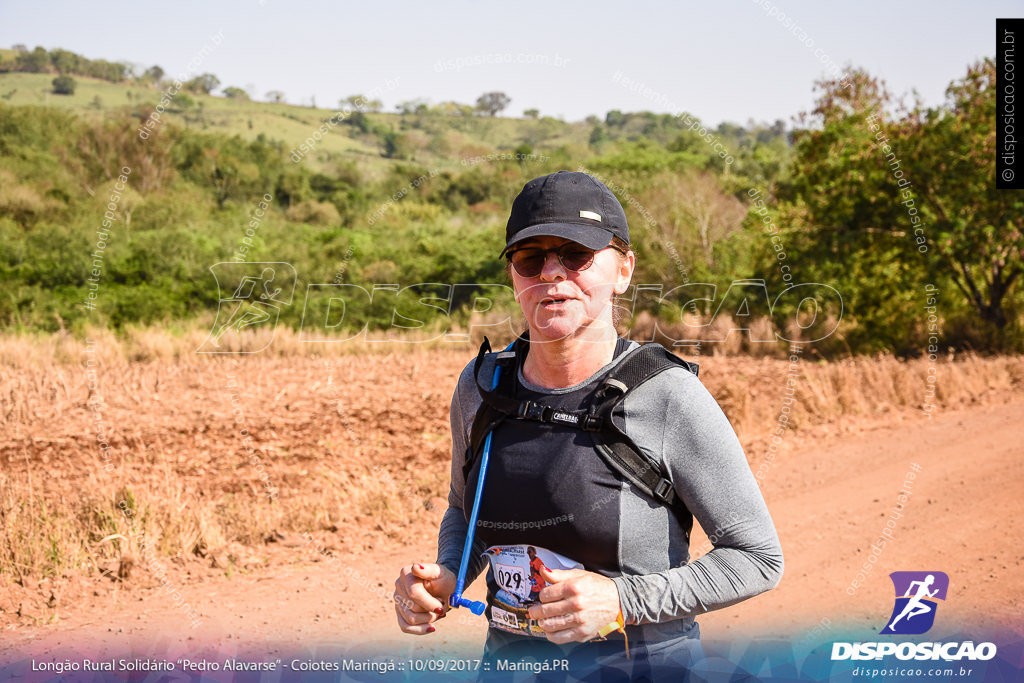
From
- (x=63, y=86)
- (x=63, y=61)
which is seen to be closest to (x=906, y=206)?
(x=63, y=86)

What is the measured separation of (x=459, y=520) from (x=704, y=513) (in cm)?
69

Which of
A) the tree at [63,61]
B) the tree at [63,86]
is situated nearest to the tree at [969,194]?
the tree at [63,86]

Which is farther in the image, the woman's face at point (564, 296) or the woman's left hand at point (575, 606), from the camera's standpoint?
the woman's face at point (564, 296)

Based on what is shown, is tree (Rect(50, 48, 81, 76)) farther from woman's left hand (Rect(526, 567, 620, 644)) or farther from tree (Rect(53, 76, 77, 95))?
woman's left hand (Rect(526, 567, 620, 644))

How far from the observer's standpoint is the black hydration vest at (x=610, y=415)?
1.75 m

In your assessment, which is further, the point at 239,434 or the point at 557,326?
the point at 239,434

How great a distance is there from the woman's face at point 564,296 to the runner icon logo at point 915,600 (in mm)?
3237

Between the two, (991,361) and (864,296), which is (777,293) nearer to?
(864,296)

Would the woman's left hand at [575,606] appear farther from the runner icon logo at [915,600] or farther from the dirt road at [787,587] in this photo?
the runner icon logo at [915,600]

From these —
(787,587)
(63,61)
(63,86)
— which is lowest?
(787,587)

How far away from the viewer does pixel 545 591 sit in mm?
Answer: 1664

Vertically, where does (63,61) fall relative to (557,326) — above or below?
above

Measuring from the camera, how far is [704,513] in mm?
1751

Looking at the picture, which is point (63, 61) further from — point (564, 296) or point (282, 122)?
point (564, 296)
